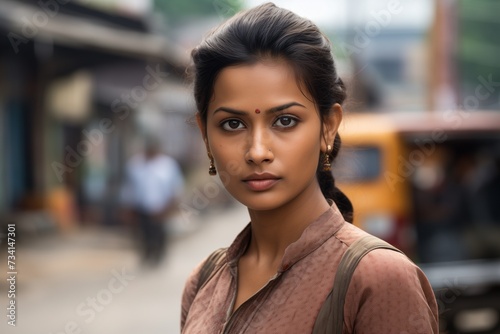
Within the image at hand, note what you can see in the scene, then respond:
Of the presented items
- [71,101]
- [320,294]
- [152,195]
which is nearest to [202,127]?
[320,294]

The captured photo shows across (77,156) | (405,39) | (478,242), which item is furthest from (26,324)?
(405,39)

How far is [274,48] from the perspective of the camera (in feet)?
5.04

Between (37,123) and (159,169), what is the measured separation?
16.3 ft

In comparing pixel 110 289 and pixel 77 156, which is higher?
pixel 77 156

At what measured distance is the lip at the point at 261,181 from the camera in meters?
1.54

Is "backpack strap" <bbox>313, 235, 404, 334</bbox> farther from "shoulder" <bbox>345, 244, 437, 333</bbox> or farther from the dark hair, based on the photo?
the dark hair

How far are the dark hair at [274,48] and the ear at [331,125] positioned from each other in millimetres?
13

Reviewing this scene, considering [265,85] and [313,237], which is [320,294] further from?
[265,85]

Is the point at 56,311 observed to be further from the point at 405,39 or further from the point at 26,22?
the point at 405,39

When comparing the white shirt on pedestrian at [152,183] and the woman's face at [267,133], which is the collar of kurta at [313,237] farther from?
the white shirt on pedestrian at [152,183]

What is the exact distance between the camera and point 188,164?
1044 inches

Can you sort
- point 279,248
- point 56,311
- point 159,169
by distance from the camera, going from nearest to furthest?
point 279,248
point 56,311
point 159,169

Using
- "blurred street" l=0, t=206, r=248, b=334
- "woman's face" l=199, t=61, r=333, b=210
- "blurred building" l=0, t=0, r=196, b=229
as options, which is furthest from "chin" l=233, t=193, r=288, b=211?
"blurred building" l=0, t=0, r=196, b=229

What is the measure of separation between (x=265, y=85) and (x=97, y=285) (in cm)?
839
